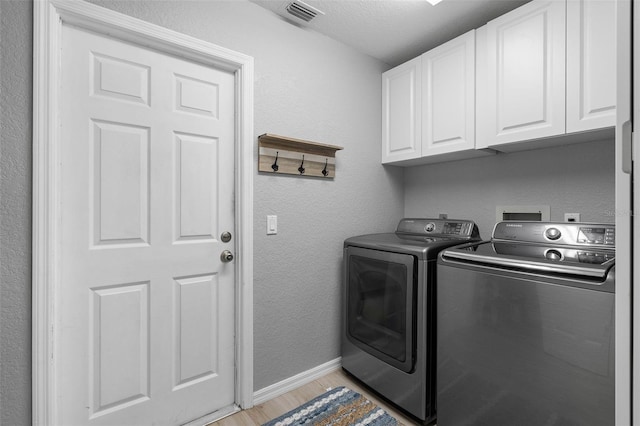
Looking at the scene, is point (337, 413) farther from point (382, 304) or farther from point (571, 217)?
point (571, 217)

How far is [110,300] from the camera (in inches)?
55.8

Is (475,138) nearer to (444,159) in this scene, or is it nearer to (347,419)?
(444,159)

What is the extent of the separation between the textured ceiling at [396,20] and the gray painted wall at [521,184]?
88cm

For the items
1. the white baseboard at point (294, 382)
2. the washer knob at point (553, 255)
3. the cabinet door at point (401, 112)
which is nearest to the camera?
the washer knob at point (553, 255)

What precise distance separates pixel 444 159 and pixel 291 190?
116cm

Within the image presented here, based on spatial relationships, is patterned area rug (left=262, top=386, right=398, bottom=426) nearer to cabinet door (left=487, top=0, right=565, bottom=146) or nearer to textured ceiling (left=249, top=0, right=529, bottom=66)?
cabinet door (left=487, top=0, right=565, bottom=146)

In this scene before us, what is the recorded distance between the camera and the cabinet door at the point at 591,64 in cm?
133

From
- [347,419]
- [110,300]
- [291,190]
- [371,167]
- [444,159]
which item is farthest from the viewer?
[371,167]

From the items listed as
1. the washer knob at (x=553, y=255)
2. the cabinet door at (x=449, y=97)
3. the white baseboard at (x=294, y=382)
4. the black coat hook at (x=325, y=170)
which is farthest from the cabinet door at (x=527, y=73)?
the white baseboard at (x=294, y=382)

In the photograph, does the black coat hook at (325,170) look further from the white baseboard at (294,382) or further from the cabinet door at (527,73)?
the white baseboard at (294,382)

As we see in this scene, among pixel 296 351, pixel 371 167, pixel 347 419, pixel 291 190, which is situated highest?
pixel 371 167

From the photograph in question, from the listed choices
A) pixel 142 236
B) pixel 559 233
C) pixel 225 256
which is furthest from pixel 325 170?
pixel 559 233
